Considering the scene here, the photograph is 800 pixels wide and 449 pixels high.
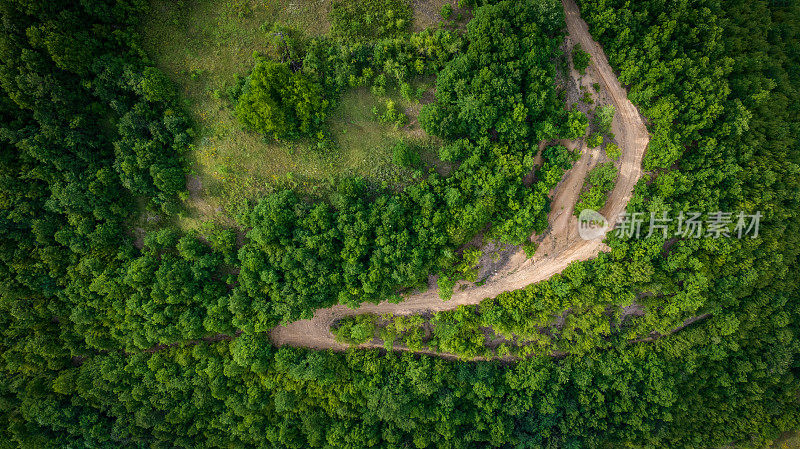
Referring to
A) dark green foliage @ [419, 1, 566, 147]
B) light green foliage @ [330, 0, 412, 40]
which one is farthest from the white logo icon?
light green foliage @ [330, 0, 412, 40]

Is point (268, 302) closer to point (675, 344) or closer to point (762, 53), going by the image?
point (675, 344)

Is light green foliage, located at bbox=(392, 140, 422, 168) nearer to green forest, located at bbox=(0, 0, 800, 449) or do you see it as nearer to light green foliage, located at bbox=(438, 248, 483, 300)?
green forest, located at bbox=(0, 0, 800, 449)

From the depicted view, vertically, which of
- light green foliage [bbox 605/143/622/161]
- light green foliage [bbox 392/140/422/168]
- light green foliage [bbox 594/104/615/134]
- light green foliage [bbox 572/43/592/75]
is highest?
light green foliage [bbox 572/43/592/75]

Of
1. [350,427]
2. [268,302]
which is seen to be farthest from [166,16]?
[350,427]

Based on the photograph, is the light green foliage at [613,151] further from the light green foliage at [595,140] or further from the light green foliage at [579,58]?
the light green foliage at [579,58]

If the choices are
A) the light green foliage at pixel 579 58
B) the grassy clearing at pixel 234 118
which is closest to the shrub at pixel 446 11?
the grassy clearing at pixel 234 118
